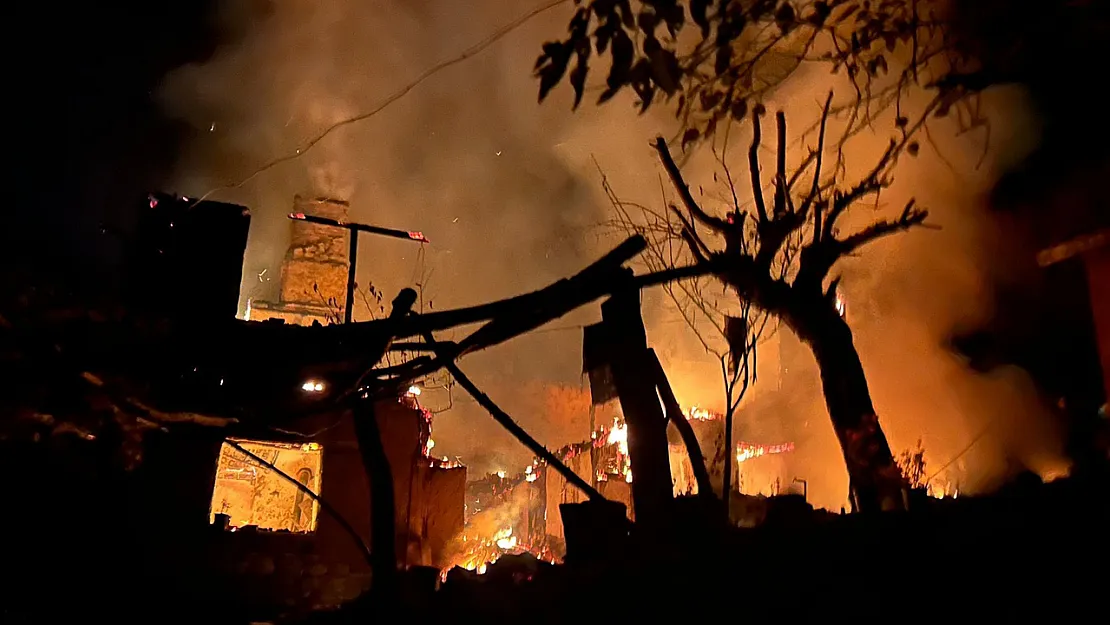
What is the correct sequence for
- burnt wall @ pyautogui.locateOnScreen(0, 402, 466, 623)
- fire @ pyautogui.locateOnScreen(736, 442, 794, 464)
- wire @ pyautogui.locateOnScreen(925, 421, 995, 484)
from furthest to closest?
fire @ pyautogui.locateOnScreen(736, 442, 794, 464)
wire @ pyautogui.locateOnScreen(925, 421, 995, 484)
burnt wall @ pyautogui.locateOnScreen(0, 402, 466, 623)

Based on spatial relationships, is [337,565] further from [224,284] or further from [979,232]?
[979,232]

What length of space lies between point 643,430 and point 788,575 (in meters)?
1.51

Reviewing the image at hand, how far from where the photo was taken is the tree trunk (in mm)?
10148

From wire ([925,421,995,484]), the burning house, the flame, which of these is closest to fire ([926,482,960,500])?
wire ([925,421,995,484])

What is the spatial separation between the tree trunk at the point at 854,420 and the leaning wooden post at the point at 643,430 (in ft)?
19.2

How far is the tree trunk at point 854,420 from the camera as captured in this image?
10.1 m

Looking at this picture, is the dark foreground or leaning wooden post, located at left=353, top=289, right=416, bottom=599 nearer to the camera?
the dark foreground

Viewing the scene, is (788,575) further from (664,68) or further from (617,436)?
(617,436)

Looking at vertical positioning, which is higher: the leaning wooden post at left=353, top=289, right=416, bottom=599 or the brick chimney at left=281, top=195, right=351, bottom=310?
the brick chimney at left=281, top=195, right=351, bottom=310

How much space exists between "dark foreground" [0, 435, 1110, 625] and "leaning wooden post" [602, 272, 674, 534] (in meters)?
0.28

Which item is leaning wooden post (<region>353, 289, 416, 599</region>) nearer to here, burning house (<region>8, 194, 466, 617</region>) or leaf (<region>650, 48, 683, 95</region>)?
burning house (<region>8, 194, 466, 617</region>)

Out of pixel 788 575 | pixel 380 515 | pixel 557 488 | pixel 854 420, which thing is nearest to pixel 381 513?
pixel 380 515

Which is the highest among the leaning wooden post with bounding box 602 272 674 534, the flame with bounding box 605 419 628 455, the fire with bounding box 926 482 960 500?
the flame with bounding box 605 419 628 455

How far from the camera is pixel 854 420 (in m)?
10.4
